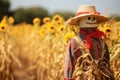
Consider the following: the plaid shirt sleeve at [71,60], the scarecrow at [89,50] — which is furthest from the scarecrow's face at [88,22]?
the plaid shirt sleeve at [71,60]

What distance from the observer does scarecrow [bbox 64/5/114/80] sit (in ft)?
14.9

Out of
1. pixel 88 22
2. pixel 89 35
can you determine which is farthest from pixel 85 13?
pixel 89 35

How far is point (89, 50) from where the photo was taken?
456 centimetres

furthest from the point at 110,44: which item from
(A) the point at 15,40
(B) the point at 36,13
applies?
(B) the point at 36,13

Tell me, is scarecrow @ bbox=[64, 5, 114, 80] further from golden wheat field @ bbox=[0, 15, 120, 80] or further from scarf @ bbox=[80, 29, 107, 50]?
golden wheat field @ bbox=[0, 15, 120, 80]

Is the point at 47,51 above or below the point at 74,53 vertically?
below

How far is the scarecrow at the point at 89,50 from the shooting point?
179 inches

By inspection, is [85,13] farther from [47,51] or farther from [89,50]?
[47,51]

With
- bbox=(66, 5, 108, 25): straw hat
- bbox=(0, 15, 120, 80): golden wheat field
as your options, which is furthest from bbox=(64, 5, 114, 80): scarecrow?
bbox=(0, 15, 120, 80): golden wheat field

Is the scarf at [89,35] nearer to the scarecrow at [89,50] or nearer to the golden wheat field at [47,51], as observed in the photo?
the scarecrow at [89,50]

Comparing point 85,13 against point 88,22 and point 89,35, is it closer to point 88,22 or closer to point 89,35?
point 88,22

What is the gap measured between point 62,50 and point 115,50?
3.72ft

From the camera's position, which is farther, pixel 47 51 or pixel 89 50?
pixel 47 51

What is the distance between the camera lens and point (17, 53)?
10.9 meters
